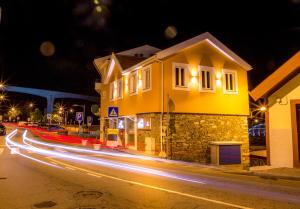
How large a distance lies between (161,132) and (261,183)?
9.45 meters

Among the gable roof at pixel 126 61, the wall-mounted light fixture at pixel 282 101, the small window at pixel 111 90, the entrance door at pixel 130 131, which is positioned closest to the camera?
the wall-mounted light fixture at pixel 282 101

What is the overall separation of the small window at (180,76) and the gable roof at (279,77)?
6.48 meters

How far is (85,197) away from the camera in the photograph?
291 inches

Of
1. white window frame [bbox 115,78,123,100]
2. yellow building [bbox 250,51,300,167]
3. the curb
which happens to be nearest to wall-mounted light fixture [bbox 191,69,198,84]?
yellow building [bbox 250,51,300,167]

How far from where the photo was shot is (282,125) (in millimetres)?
13445

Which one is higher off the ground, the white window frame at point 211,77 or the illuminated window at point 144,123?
the white window frame at point 211,77

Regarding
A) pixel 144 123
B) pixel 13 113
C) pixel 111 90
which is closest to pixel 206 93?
pixel 144 123

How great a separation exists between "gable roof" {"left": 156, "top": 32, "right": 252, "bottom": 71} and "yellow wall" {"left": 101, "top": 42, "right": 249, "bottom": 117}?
11.7 inches

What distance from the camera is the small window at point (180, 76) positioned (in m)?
19.5

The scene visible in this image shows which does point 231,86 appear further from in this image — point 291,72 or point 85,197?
point 85,197

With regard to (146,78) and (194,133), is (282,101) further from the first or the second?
(146,78)

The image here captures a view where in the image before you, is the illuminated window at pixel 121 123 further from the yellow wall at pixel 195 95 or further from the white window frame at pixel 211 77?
the white window frame at pixel 211 77

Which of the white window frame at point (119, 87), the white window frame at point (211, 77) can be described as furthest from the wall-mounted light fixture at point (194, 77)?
the white window frame at point (119, 87)

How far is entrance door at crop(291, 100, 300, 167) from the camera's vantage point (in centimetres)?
1286
